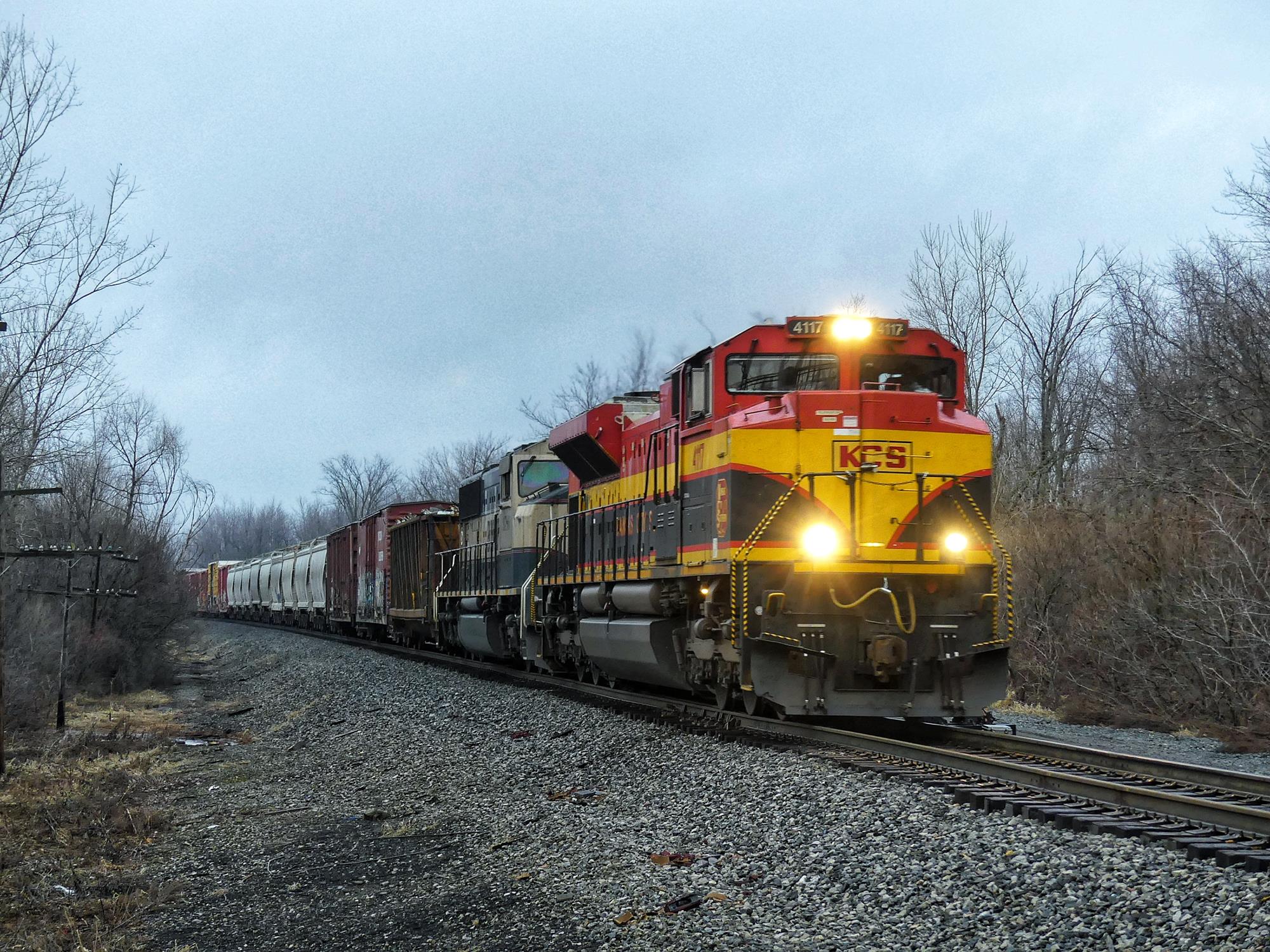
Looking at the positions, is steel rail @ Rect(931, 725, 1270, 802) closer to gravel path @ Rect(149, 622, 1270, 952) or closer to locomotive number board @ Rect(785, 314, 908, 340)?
gravel path @ Rect(149, 622, 1270, 952)

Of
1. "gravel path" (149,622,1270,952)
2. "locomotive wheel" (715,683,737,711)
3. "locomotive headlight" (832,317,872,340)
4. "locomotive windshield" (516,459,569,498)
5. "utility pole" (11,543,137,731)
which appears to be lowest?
"gravel path" (149,622,1270,952)

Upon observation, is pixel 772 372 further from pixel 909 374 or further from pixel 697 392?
pixel 909 374

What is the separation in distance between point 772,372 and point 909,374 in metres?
1.22

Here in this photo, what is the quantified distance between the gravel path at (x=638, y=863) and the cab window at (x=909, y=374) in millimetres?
3474

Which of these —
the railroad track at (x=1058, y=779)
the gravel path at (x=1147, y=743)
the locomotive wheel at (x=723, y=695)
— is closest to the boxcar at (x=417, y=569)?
the railroad track at (x=1058, y=779)

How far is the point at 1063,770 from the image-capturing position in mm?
8016

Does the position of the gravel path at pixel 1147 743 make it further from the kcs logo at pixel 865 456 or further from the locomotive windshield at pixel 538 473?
the locomotive windshield at pixel 538 473

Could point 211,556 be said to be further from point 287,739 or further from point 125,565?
point 287,739

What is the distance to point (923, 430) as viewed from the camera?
10.0 meters

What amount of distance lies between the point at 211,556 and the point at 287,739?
449 feet

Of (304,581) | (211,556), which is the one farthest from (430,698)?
→ (211,556)

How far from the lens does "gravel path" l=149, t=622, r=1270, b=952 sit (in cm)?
492

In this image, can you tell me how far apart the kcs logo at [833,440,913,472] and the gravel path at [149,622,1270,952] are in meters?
2.52

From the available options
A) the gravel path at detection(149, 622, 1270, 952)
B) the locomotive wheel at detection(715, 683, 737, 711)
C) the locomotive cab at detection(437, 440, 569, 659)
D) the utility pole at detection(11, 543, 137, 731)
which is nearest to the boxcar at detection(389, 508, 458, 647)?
the locomotive cab at detection(437, 440, 569, 659)
